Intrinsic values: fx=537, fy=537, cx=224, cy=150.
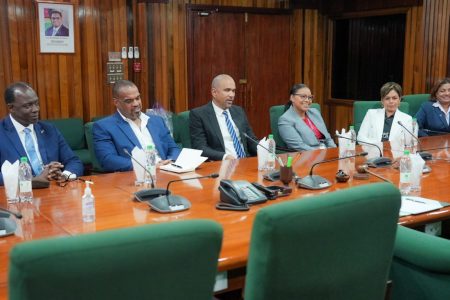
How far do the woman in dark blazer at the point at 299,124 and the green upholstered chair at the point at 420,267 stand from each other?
7.83 ft

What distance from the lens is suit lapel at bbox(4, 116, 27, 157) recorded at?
328 cm

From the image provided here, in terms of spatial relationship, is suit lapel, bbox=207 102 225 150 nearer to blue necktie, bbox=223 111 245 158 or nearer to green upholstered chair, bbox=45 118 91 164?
blue necktie, bbox=223 111 245 158

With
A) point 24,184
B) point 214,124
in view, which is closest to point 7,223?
point 24,184

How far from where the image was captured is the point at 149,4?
6.14 meters

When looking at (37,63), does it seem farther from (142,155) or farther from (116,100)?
(142,155)

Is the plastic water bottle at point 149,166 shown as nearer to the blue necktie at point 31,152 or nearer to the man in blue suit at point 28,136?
the man in blue suit at point 28,136

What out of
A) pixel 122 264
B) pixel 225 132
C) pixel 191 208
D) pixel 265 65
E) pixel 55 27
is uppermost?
pixel 55 27

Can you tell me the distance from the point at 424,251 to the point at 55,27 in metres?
4.72

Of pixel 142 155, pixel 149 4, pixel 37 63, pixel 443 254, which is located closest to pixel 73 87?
pixel 37 63

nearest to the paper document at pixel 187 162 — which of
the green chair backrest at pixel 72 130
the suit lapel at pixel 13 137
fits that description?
the suit lapel at pixel 13 137

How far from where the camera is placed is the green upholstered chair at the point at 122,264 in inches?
41.8

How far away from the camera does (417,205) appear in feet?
7.99

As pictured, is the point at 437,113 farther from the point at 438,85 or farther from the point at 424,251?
the point at 424,251

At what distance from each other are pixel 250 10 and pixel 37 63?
9.10 feet
